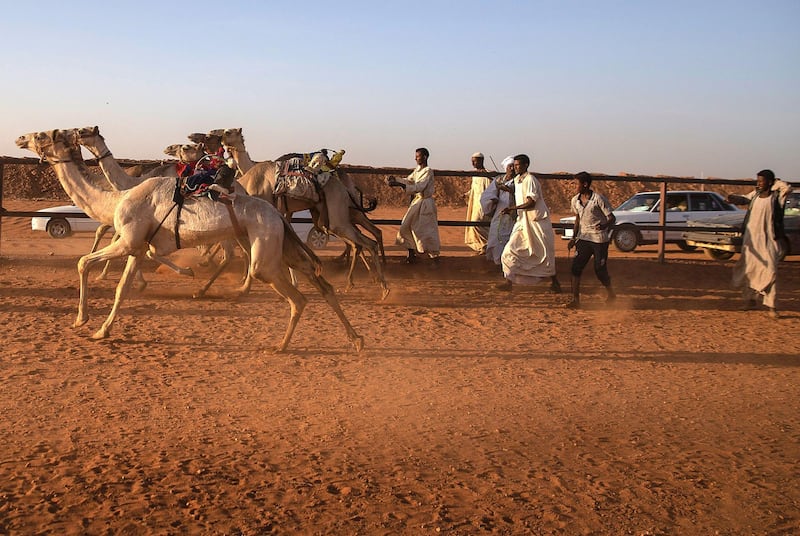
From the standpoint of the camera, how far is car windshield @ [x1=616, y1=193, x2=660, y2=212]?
19.9 metres

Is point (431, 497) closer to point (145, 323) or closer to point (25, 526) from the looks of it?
point (25, 526)

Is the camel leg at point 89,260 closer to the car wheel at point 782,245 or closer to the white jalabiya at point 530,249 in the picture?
the white jalabiya at point 530,249

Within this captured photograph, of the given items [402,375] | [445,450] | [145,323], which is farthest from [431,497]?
[145,323]

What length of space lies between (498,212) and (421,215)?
1192 millimetres

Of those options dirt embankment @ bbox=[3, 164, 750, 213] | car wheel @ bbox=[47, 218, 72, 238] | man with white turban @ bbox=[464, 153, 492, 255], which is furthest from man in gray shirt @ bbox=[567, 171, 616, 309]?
dirt embankment @ bbox=[3, 164, 750, 213]

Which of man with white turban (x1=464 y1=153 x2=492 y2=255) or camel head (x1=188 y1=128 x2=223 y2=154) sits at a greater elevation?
camel head (x1=188 y1=128 x2=223 y2=154)

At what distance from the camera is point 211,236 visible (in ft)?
25.3

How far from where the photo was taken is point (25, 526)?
13.0ft

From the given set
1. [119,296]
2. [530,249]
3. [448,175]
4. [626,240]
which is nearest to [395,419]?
[119,296]

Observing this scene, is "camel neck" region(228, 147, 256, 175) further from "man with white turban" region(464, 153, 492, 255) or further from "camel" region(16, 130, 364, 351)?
"man with white turban" region(464, 153, 492, 255)

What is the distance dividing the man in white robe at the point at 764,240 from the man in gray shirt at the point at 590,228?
70.2 inches

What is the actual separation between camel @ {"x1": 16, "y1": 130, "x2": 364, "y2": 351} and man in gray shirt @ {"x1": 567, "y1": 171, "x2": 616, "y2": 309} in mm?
3821

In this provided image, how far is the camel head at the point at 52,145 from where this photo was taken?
Answer: 8328 mm

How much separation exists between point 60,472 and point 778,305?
372 inches
